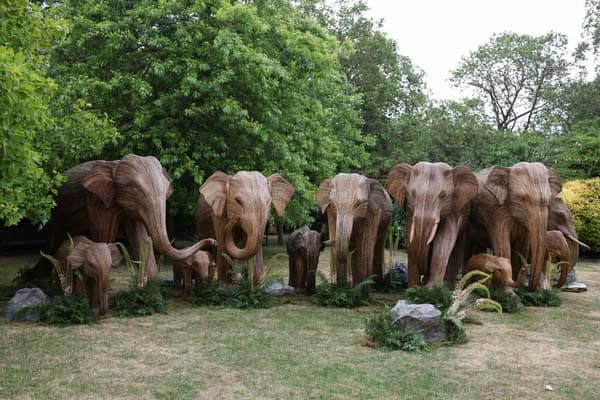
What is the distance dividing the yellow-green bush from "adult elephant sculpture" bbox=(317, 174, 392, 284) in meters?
10.8

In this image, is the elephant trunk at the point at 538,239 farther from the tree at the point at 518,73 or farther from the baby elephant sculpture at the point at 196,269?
the tree at the point at 518,73

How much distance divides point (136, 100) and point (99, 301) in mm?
6870

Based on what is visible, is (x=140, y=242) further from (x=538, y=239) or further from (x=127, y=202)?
(x=538, y=239)

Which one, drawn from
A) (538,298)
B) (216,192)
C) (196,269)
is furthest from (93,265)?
(538,298)

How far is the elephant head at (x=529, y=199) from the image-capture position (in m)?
9.45

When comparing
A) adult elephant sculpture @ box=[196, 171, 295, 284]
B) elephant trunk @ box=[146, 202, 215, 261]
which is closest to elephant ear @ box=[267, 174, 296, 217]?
adult elephant sculpture @ box=[196, 171, 295, 284]

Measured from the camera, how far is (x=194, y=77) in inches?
512

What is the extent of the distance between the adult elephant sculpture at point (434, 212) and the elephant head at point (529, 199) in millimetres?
664

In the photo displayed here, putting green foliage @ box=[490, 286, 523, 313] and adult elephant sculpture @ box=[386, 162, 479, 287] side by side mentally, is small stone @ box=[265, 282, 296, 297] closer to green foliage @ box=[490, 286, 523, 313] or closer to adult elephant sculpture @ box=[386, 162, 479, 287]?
adult elephant sculpture @ box=[386, 162, 479, 287]

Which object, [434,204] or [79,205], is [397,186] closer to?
[434,204]

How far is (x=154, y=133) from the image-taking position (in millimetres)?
13602

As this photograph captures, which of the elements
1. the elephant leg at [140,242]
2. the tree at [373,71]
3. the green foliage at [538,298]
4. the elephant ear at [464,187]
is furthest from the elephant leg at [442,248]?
the tree at [373,71]

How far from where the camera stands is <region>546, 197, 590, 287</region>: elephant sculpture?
430 inches

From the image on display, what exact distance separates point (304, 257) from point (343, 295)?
1.37m
